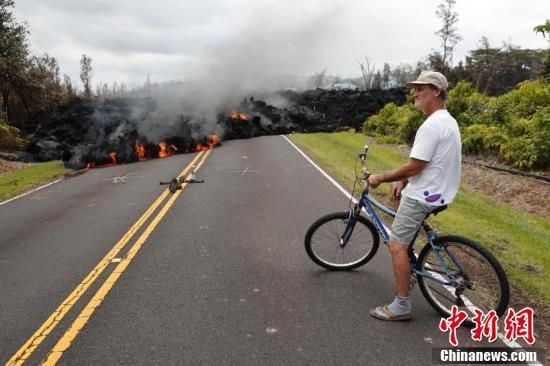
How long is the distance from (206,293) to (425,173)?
283 cm

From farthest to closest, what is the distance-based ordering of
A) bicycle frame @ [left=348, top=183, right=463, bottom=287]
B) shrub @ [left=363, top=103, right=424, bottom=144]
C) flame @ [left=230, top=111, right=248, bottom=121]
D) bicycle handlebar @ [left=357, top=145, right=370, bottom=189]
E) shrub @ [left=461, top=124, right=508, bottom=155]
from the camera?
flame @ [left=230, top=111, right=248, bottom=121]
shrub @ [left=363, top=103, right=424, bottom=144]
shrub @ [left=461, top=124, right=508, bottom=155]
bicycle handlebar @ [left=357, top=145, right=370, bottom=189]
bicycle frame @ [left=348, top=183, right=463, bottom=287]

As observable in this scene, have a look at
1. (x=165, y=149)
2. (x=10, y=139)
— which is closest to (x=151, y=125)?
(x=165, y=149)

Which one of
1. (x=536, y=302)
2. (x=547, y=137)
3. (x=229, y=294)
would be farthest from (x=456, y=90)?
(x=229, y=294)

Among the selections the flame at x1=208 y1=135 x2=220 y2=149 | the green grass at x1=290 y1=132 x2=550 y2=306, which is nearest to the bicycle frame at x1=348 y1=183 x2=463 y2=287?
the green grass at x1=290 y1=132 x2=550 y2=306

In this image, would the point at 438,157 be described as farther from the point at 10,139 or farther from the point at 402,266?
the point at 10,139

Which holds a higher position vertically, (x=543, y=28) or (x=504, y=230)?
(x=543, y=28)

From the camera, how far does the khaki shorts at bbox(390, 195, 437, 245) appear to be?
3.95m

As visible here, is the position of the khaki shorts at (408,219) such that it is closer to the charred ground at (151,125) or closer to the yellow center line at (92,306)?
the yellow center line at (92,306)

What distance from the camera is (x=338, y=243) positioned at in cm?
543

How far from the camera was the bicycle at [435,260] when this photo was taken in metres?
3.95

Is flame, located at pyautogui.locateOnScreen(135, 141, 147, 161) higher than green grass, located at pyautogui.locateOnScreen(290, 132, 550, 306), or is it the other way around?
flame, located at pyautogui.locateOnScreen(135, 141, 147, 161)

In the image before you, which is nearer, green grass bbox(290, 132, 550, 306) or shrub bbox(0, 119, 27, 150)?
green grass bbox(290, 132, 550, 306)

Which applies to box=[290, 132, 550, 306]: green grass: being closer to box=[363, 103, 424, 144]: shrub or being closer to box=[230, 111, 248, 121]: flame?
→ box=[363, 103, 424, 144]: shrub

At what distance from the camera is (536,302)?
14.9ft
